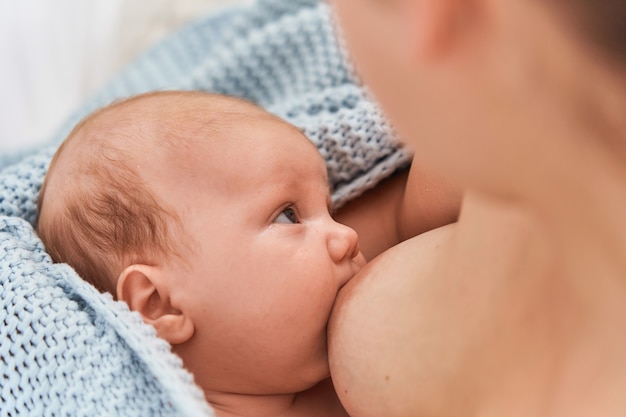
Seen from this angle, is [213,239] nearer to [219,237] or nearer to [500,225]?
[219,237]

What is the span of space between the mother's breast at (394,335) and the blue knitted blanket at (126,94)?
0.14m

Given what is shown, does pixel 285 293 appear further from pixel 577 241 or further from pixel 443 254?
pixel 577 241

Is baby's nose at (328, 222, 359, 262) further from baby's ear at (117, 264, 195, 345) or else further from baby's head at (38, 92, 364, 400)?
baby's ear at (117, 264, 195, 345)

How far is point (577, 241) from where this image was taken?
59 centimetres

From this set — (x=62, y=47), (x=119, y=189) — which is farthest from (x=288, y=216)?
(x=62, y=47)

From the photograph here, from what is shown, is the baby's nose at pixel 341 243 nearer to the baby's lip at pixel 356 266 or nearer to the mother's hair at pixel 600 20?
the baby's lip at pixel 356 266

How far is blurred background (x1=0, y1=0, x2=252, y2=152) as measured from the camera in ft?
5.35

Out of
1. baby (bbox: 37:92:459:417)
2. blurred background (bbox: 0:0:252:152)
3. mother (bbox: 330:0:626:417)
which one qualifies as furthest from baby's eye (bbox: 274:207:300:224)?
blurred background (bbox: 0:0:252:152)

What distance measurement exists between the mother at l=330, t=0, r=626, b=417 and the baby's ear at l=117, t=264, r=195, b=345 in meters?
0.16

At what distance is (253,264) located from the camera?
0.85 metres

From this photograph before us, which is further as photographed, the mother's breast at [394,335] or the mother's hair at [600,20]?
the mother's breast at [394,335]

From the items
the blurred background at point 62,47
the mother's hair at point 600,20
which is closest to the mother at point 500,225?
the mother's hair at point 600,20

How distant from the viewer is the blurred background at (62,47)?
1.63 m

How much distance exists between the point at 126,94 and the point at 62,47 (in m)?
0.30
